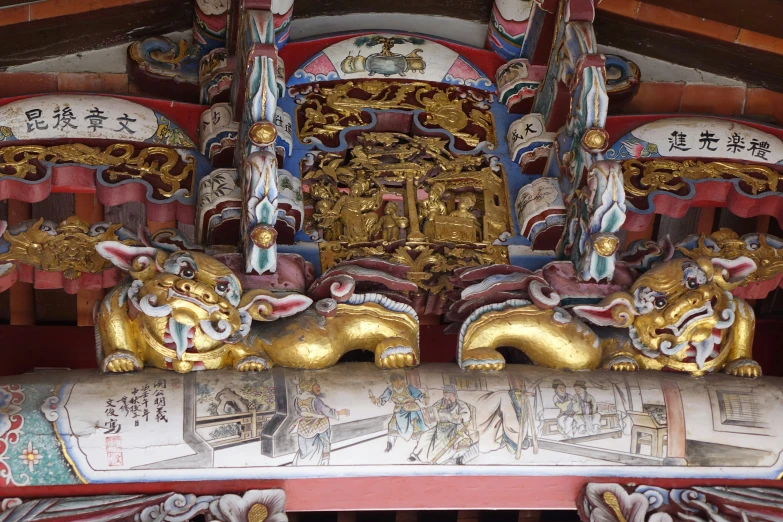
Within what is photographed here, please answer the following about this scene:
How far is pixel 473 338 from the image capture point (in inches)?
176

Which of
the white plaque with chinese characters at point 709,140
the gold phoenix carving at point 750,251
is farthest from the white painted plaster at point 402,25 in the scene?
the gold phoenix carving at point 750,251

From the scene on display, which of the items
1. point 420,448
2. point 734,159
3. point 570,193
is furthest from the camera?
point 734,159

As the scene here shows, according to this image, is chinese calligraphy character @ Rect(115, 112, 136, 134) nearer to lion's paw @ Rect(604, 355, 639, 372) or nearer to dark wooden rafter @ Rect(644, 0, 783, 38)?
lion's paw @ Rect(604, 355, 639, 372)

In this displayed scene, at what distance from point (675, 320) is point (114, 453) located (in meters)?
1.71

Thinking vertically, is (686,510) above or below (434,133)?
below

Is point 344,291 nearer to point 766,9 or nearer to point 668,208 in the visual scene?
point 668,208

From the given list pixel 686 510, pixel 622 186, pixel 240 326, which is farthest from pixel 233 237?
pixel 686 510

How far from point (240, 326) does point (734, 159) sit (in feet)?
5.98

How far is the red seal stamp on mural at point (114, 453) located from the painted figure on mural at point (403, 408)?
732mm

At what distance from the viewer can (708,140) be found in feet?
16.7

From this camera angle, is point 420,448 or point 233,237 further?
point 233,237

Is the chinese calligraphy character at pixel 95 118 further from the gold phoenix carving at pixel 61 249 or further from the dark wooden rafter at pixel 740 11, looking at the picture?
the dark wooden rafter at pixel 740 11

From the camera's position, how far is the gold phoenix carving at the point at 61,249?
4562 mm

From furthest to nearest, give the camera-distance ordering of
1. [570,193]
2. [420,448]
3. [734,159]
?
[734,159], [570,193], [420,448]
